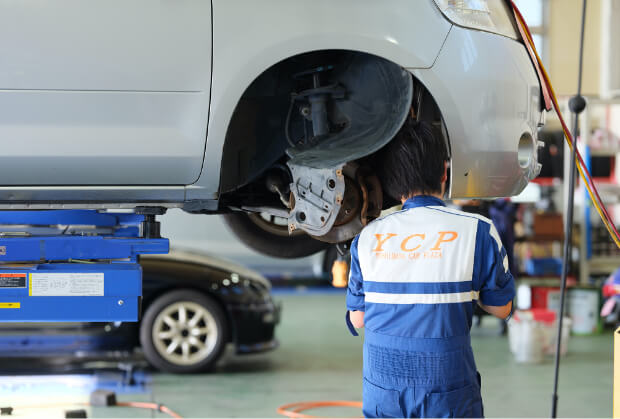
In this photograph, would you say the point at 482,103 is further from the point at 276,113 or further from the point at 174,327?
the point at 174,327

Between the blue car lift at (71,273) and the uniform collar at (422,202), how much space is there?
1044 millimetres

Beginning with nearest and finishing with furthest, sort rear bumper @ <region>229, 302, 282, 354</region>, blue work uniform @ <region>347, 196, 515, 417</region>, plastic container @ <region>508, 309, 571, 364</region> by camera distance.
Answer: blue work uniform @ <region>347, 196, 515, 417</region> → rear bumper @ <region>229, 302, 282, 354</region> → plastic container @ <region>508, 309, 571, 364</region>

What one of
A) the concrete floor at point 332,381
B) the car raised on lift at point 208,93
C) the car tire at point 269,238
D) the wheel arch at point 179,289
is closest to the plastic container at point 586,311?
the concrete floor at point 332,381

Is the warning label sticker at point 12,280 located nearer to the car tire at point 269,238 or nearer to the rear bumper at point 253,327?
the car tire at point 269,238

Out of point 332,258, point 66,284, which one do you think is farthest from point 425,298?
point 332,258

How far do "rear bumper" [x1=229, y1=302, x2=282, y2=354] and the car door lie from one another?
2.53 m

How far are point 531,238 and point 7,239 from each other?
7139 mm

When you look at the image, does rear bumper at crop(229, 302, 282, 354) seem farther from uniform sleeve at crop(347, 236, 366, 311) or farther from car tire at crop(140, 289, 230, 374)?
uniform sleeve at crop(347, 236, 366, 311)

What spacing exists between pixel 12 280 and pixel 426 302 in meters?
1.49

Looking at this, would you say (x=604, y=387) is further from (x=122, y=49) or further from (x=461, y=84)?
(x=122, y=49)

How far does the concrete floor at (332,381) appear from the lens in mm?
4094

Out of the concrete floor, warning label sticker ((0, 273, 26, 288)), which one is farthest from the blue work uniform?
the concrete floor

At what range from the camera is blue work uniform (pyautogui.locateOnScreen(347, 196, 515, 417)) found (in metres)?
1.83

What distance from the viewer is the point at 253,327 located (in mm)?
4758
